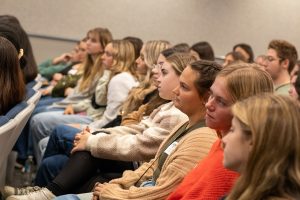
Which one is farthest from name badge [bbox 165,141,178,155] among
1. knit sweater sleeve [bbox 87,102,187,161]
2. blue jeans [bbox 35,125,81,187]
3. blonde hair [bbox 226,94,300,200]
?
blue jeans [bbox 35,125,81,187]

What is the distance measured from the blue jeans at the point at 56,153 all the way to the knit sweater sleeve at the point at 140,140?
44cm

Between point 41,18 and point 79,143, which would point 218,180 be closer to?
point 79,143

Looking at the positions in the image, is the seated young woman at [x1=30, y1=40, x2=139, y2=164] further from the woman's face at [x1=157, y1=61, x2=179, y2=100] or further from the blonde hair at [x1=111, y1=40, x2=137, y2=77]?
the woman's face at [x1=157, y1=61, x2=179, y2=100]

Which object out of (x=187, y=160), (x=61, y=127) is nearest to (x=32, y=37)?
(x=61, y=127)

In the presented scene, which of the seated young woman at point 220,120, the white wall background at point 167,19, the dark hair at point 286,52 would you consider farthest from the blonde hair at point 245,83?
the white wall background at point 167,19

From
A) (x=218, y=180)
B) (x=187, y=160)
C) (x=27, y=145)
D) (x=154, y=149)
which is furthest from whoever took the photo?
(x=27, y=145)

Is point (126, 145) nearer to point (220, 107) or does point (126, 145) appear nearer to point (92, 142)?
point (92, 142)

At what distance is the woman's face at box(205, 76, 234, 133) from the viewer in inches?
75.8

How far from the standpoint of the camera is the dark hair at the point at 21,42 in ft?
12.2

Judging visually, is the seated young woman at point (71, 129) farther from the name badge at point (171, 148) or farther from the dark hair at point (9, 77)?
the name badge at point (171, 148)

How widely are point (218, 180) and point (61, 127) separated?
78.1 inches

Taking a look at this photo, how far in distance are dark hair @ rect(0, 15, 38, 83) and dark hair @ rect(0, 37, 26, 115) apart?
0.74 meters

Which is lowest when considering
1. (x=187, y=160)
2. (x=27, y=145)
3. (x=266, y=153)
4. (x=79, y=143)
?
(x=27, y=145)

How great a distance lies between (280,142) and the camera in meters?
1.45
